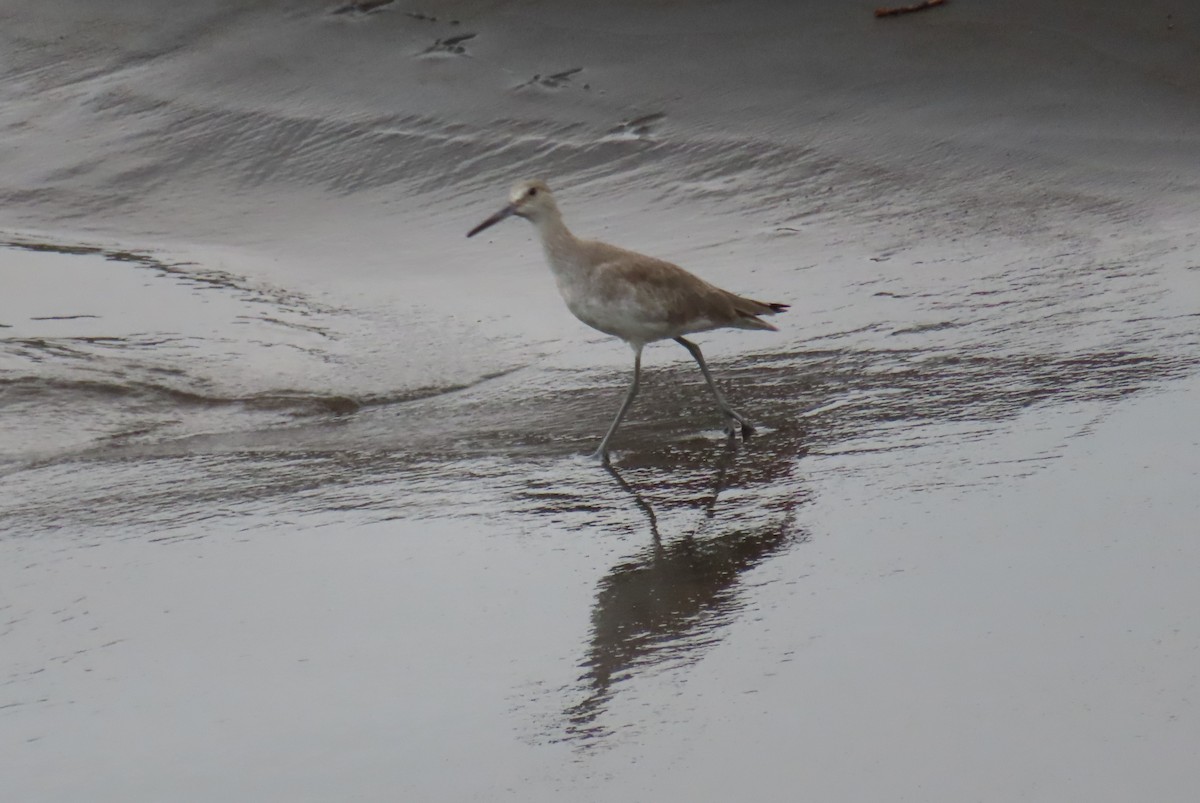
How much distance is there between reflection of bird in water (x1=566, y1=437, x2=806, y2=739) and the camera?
4324 millimetres

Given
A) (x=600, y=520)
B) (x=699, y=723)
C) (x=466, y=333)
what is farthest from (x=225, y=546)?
(x=466, y=333)

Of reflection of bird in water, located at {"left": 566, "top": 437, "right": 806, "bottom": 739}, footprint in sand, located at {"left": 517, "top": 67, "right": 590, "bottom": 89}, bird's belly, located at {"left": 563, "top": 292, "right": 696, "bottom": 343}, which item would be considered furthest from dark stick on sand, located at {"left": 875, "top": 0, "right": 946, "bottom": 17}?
reflection of bird in water, located at {"left": 566, "top": 437, "right": 806, "bottom": 739}

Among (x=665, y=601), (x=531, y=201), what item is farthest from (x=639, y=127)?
(x=665, y=601)

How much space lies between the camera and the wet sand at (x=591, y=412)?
160 inches

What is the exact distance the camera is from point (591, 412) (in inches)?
283

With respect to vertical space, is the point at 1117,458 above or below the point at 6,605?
below

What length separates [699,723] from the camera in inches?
157

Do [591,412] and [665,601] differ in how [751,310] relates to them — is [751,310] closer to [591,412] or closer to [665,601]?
[591,412]

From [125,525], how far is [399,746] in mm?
2237

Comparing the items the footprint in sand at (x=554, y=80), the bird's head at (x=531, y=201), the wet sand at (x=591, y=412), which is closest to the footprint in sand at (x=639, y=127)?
the wet sand at (x=591, y=412)

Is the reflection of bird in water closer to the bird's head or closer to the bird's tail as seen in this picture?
the bird's tail

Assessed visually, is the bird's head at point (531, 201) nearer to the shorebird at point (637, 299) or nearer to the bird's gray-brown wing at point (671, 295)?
the shorebird at point (637, 299)

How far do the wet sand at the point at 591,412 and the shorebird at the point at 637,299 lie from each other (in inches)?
14.0

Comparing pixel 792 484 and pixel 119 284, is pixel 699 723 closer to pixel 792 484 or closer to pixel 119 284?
pixel 792 484
